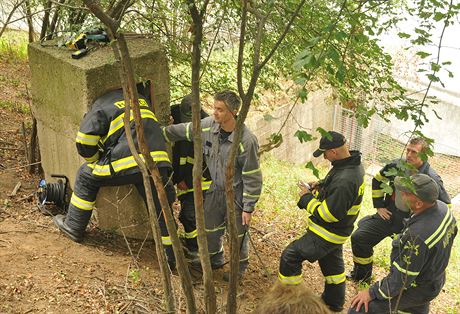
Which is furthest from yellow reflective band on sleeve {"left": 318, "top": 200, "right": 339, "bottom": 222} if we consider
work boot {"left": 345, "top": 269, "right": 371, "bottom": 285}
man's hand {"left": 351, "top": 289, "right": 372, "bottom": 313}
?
work boot {"left": 345, "top": 269, "right": 371, "bottom": 285}

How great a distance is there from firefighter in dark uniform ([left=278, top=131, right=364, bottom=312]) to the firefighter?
1.73ft

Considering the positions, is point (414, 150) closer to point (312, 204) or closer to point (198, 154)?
point (312, 204)

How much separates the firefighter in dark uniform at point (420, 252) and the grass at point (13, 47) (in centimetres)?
864

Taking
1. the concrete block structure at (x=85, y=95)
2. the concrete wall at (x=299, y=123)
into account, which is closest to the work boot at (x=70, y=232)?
the concrete block structure at (x=85, y=95)

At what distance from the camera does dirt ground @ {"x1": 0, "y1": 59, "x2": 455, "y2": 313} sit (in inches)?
173

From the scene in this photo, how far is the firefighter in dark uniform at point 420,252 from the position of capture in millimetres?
4445

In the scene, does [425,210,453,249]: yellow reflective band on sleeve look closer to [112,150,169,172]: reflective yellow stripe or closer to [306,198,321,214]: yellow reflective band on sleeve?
[306,198,321,214]: yellow reflective band on sleeve

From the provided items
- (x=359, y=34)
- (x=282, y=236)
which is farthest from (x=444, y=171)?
(x=359, y=34)

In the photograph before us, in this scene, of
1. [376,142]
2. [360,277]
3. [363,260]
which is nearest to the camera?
[363,260]

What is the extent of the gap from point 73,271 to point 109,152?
1.06 m

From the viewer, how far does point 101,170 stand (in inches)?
191

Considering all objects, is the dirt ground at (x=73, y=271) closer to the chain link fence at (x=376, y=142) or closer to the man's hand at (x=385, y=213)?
the man's hand at (x=385, y=213)

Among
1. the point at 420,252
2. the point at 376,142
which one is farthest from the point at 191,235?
the point at 376,142

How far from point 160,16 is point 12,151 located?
9.68ft
